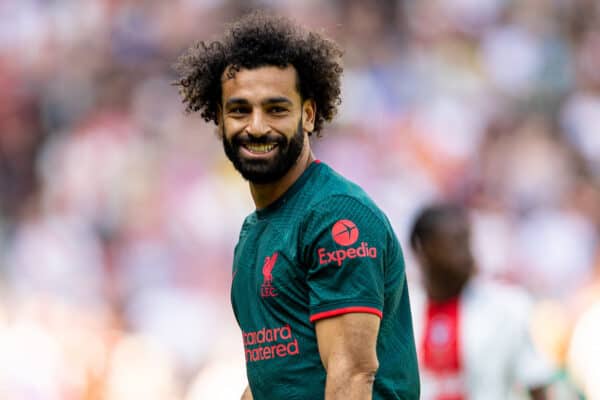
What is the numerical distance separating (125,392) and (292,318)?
5.67 meters

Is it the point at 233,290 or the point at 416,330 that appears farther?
the point at 416,330

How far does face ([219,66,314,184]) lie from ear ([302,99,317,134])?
32 millimetres

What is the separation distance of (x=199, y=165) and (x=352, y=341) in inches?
308

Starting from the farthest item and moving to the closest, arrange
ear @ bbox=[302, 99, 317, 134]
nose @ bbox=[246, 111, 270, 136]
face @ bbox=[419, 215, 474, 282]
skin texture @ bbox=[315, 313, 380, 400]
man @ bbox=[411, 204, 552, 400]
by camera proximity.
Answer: face @ bbox=[419, 215, 474, 282] < man @ bbox=[411, 204, 552, 400] < ear @ bbox=[302, 99, 317, 134] < nose @ bbox=[246, 111, 270, 136] < skin texture @ bbox=[315, 313, 380, 400]

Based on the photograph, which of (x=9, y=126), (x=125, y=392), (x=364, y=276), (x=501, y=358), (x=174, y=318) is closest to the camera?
(x=364, y=276)

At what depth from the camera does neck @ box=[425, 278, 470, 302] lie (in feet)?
19.5

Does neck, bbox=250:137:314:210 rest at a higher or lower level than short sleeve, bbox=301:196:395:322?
higher

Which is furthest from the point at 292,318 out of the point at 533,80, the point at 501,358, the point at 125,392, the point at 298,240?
the point at 533,80

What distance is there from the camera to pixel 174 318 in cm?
1001

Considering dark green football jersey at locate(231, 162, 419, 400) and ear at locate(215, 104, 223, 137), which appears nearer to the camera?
dark green football jersey at locate(231, 162, 419, 400)

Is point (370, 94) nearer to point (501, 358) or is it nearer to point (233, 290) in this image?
point (501, 358)

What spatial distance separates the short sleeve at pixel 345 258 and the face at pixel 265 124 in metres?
0.28

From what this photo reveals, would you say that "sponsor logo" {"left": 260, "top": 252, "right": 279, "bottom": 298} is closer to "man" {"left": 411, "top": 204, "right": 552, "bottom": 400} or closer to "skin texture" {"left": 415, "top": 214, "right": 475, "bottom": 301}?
"man" {"left": 411, "top": 204, "right": 552, "bottom": 400}

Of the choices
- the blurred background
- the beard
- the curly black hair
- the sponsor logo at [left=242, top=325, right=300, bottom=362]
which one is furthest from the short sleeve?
the blurred background
